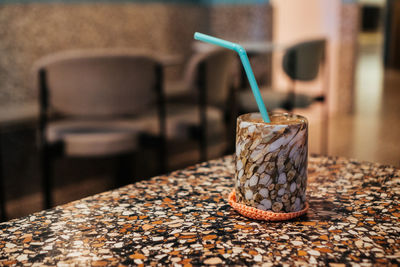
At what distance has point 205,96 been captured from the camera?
112 inches

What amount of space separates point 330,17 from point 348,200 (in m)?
4.59

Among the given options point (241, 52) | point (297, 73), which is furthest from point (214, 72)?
point (241, 52)

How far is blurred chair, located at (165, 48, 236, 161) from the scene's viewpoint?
2.69m

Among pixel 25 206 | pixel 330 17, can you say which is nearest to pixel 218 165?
pixel 25 206

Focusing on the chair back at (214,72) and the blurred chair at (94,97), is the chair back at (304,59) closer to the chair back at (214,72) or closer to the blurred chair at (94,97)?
the chair back at (214,72)

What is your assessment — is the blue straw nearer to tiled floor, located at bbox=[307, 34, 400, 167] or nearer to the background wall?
tiled floor, located at bbox=[307, 34, 400, 167]

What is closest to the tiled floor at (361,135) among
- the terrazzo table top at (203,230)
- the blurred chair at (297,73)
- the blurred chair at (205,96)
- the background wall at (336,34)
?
the background wall at (336,34)

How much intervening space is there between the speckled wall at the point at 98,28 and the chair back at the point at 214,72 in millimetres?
1200

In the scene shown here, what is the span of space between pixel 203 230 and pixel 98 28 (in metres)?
3.34

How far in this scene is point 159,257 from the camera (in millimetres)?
581

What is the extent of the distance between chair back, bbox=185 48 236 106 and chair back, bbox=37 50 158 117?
38cm

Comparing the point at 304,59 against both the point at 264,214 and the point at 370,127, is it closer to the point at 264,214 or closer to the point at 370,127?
the point at 370,127

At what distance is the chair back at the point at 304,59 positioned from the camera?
10.2 ft

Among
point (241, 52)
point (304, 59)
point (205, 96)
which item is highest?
point (304, 59)
